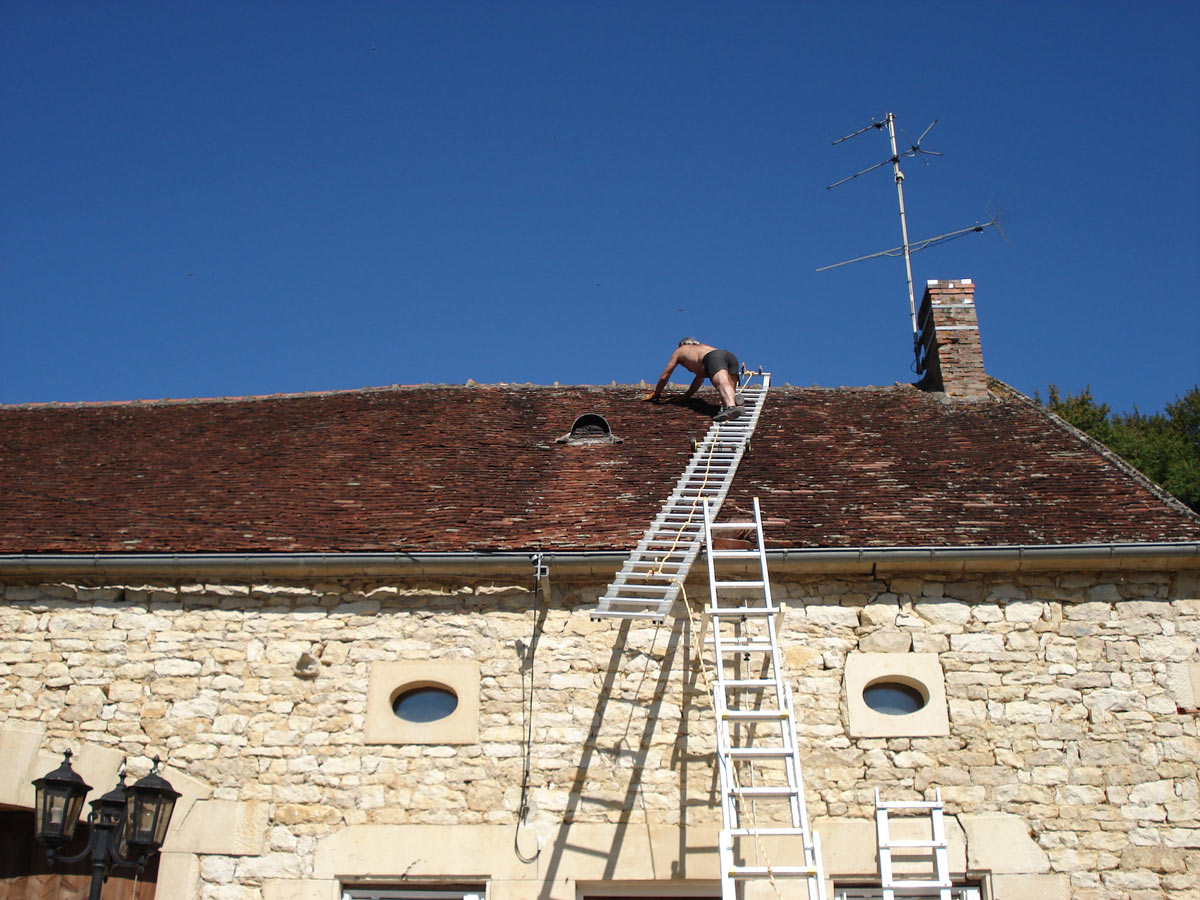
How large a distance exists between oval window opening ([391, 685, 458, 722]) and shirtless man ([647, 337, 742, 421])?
409cm

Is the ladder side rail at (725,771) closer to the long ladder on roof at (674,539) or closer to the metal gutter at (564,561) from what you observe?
the long ladder on roof at (674,539)

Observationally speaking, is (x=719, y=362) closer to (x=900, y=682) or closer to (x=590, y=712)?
(x=900, y=682)

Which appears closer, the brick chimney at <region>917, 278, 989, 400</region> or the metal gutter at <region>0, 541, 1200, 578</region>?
the metal gutter at <region>0, 541, 1200, 578</region>

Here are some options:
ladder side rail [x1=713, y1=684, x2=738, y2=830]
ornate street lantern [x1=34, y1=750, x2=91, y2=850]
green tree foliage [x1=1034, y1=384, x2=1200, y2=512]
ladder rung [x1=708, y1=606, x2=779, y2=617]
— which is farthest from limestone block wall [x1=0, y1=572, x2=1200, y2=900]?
green tree foliage [x1=1034, y1=384, x2=1200, y2=512]

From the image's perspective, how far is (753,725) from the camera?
7508 millimetres

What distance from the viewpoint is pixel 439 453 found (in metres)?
9.95

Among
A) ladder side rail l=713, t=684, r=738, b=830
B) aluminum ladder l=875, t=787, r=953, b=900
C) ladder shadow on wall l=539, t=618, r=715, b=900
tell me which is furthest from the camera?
ladder shadow on wall l=539, t=618, r=715, b=900

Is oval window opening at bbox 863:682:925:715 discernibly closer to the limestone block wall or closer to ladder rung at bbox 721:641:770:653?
the limestone block wall

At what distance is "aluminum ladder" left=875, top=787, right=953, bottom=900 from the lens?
6598 millimetres

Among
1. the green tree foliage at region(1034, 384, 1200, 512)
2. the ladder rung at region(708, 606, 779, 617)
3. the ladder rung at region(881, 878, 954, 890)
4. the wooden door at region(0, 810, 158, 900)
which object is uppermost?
the green tree foliage at region(1034, 384, 1200, 512)

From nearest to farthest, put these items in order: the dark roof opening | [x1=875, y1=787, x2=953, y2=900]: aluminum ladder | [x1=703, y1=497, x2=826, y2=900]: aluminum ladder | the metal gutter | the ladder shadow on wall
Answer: [x1=703, y1=497, x2=826, y2=900]: aluminum ladder, [x1=875, y1=787, x2=953, y2=900]: aluminum ladder, the ladder shadow on wall, the metal gutter, the dark roof opening

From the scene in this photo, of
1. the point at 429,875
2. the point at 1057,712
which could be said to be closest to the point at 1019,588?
the point at 1057,712

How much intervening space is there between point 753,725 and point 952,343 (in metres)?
5.68

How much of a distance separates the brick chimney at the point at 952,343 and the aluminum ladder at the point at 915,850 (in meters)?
5.16
